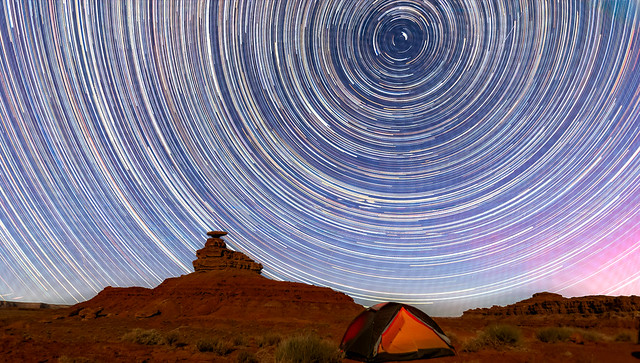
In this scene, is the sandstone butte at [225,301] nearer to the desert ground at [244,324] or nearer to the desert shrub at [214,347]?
the desert ground at [244,324]

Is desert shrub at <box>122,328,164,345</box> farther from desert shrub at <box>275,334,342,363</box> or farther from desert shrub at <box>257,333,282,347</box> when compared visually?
desert shrub at <box>275,334,342,363</box>

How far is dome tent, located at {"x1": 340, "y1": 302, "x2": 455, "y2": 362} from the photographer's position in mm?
11453

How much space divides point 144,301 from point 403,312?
53593 millimetres

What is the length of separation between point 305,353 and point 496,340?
875 centimetres

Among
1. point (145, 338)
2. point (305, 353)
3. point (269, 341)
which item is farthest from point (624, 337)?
point (145, 338)

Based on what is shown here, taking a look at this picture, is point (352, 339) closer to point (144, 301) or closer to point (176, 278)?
point (144, 301)

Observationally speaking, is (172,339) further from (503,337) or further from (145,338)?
(503,337)

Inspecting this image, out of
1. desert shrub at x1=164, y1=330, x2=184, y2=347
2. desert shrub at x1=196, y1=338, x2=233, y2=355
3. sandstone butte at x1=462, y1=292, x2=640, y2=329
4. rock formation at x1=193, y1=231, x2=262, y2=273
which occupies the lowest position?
desert shrub at x1=196, y1=338, x2=233, y2=355

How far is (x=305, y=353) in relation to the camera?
35.4ft

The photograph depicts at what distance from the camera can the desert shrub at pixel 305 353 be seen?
1048 cm

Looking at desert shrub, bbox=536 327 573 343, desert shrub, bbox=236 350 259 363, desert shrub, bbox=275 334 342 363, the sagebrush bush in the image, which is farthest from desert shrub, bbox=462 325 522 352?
the sagebrush bush

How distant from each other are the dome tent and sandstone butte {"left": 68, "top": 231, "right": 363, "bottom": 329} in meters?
30.2

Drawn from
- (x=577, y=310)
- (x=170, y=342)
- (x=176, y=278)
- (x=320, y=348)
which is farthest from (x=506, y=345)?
(x=176, y=278)

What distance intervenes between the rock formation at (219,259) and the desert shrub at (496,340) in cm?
6137
